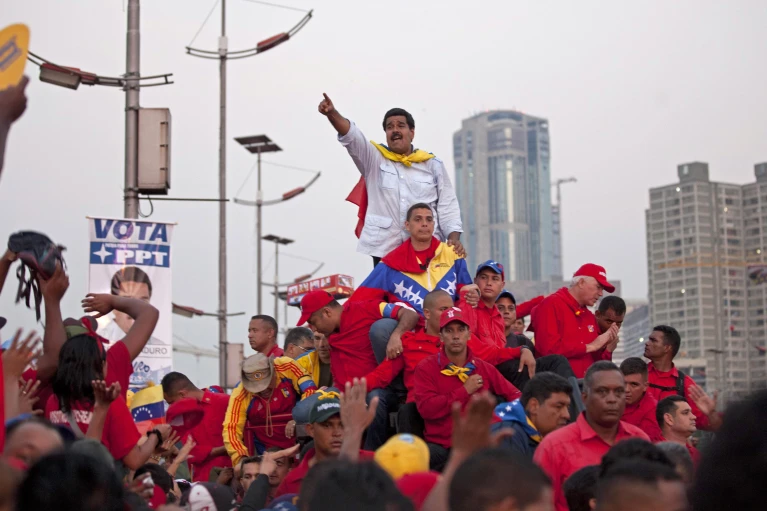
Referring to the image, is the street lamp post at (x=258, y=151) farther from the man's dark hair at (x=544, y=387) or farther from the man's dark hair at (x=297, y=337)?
the man's dark hair at (x=544, y=387)

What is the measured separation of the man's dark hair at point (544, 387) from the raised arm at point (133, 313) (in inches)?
99.7

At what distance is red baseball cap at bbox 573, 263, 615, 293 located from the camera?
996 cm

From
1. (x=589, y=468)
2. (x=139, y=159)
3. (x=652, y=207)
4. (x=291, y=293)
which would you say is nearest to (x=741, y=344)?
(x=652, y=207)

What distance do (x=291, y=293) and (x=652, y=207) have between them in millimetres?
109804

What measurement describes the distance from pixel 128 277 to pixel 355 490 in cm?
1288

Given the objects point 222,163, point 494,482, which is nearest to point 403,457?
point 494,482

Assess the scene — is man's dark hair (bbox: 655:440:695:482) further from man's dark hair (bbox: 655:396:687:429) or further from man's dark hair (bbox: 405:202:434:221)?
man's dark hair (bbox: 405:202:434:221)

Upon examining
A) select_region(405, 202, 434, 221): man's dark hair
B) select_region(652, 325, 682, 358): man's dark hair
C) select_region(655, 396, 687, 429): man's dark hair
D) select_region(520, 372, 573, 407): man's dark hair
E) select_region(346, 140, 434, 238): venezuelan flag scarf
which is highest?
select_region(346, 140, 434, 238): venezuelan flag scarf

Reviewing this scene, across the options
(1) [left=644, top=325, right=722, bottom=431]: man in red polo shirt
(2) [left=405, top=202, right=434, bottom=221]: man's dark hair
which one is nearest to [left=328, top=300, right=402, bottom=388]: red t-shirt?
(2) [left=405, top=202, right=434, bottom=221]: man's dark hair

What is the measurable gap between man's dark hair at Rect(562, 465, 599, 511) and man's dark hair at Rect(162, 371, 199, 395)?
6202 mm

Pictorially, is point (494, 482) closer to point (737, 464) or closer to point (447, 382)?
point (737, 464)

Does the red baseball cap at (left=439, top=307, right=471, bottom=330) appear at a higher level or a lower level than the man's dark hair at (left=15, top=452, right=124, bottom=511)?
higher

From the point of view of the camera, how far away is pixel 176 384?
10.8 metres

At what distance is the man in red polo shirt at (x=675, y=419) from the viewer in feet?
26.8
